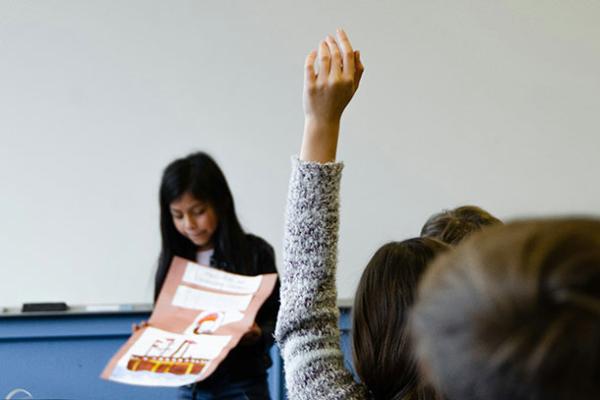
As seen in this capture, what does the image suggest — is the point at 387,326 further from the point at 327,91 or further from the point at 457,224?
the point at 457,224

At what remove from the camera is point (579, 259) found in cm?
33

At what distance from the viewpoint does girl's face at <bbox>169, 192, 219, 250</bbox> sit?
6.49 ft

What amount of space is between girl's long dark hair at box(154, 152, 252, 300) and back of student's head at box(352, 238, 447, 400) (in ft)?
3.98

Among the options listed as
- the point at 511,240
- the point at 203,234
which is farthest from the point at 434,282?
the point at 203,234

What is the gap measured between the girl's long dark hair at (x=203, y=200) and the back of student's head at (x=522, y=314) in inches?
62.1

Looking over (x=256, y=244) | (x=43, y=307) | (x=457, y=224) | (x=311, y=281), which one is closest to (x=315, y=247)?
(x=311, y=281)

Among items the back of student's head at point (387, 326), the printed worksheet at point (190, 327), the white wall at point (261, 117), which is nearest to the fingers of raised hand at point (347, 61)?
the back of student's head at point (387, 326)

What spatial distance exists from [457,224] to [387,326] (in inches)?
26.0

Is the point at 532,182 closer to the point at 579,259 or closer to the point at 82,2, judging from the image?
the point at 82,2

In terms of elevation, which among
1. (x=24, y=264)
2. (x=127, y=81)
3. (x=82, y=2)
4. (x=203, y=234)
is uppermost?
(x=82, y=2)

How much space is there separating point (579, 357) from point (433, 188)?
252 cm

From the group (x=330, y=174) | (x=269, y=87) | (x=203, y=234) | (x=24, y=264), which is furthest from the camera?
(x=269, y=87)

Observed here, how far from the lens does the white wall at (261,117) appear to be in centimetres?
256

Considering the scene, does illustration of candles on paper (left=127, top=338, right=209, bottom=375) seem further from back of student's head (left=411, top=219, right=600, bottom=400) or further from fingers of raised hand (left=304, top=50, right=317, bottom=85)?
back of student's head (left=411, top=219, right=600, bottom=400)
